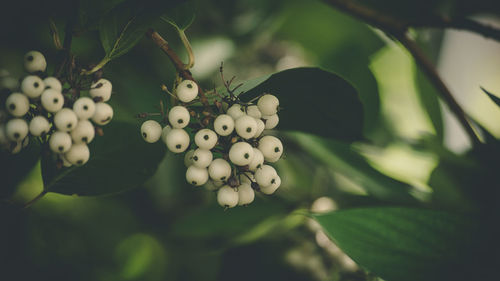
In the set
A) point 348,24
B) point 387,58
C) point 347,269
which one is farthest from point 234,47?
point 347,269

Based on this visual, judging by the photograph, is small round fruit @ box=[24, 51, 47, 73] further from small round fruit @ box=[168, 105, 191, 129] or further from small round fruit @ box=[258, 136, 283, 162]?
small round fruit @ box=[258, 136, 283, 162]

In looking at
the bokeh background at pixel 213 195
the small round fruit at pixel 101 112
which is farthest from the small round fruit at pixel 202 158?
the bokeh background at pixel 213 195

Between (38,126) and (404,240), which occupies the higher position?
(38,126)

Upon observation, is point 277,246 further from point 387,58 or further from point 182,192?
point 387,58

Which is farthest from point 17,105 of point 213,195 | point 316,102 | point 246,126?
point 213,195

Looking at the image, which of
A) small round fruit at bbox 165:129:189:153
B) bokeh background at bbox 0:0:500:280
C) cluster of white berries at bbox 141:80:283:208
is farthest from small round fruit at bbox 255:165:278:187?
bokeh background at bbox 0:0:500:280

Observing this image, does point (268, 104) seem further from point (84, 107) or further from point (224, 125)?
point (84, 107)
